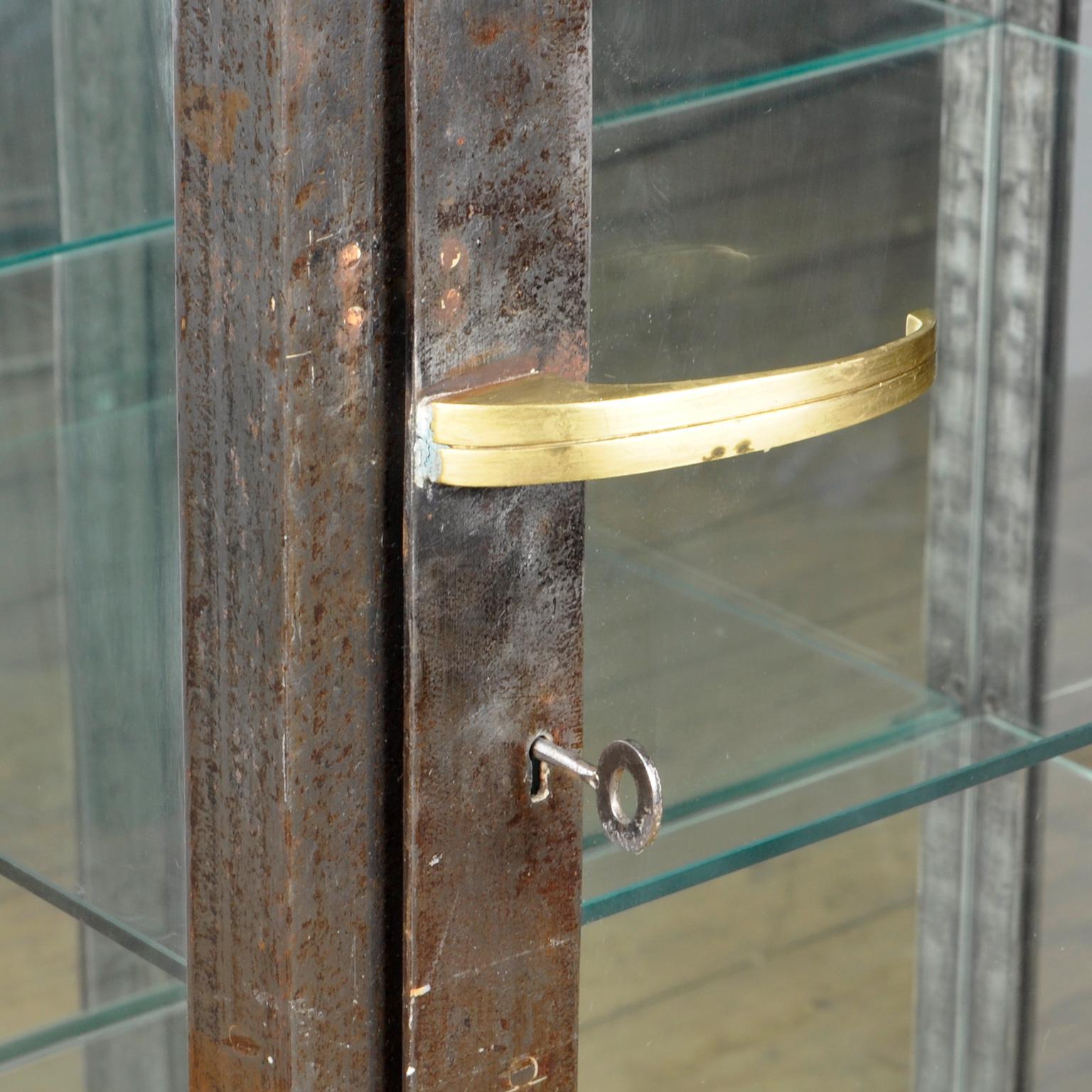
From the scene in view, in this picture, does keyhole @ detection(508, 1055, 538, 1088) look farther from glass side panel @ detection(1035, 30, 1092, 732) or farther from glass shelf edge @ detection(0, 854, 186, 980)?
glass side panel @ detection(1035, 30, 1092, 732)

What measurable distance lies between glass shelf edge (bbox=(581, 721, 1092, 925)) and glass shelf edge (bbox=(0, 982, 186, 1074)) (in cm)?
16

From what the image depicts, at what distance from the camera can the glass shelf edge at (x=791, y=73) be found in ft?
2.19

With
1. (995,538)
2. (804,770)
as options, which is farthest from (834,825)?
(995,538)

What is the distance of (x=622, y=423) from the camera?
511mm

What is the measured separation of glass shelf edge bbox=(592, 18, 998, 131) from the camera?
67 centimetres

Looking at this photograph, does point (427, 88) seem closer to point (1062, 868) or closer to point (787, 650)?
point (787, 650)

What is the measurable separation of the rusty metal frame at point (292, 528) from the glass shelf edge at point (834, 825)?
0.17 m

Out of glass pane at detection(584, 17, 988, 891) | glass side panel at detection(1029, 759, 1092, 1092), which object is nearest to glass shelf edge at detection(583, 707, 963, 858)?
glass pane at detection(584, 17, 988, 891)

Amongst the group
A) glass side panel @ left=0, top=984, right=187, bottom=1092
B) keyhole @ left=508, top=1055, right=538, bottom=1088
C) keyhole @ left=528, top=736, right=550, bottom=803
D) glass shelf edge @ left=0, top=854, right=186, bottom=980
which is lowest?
glass side panel @ left=0, top=984, right=187, bottom=1092

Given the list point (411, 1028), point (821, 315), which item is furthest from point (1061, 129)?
point (411, 1028)

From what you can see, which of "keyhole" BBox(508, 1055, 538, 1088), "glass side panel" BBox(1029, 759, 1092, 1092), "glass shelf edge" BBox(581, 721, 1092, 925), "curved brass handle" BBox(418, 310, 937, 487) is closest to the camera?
"curved brass handle" BBox(418, 310, 937, 487)

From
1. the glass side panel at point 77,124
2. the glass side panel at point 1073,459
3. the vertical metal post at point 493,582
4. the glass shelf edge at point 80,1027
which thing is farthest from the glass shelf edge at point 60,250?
the glass side panel at point 1073,459

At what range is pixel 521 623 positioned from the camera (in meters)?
0.59

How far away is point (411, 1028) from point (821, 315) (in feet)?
1.06
